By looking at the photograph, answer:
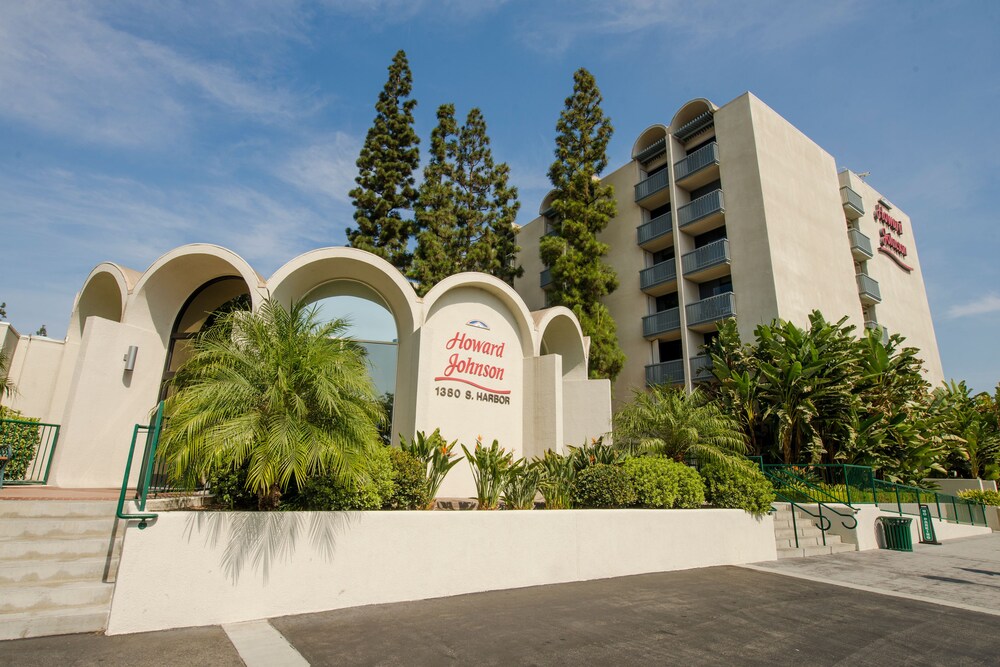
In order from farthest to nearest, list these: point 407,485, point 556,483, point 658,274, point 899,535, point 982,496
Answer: point 658,274, point 982,496, point 899,535, point 556,483, point 407,485

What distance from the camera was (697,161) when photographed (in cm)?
2548

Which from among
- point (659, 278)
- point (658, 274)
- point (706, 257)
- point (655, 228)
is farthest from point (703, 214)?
point (659, 278)

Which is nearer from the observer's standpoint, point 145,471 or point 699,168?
point 145,471

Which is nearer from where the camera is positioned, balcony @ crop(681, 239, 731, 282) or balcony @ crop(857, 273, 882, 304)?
balcony @ crop(681, 239, 731, 282)

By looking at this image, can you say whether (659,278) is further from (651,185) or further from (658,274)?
(651,185)

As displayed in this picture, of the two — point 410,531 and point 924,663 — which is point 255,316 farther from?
point 924,663

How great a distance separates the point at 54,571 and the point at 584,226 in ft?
76.0

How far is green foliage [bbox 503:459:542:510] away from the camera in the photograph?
930cm

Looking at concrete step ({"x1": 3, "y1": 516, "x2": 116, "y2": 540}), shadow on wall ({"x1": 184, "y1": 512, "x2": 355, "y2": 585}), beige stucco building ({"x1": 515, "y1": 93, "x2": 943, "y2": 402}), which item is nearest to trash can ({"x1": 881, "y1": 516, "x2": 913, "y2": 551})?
beige stucco building ({"x1": 515, "y1": 93, "x2": 943, "y2": 402})

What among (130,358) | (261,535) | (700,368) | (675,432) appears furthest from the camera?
(700,368)

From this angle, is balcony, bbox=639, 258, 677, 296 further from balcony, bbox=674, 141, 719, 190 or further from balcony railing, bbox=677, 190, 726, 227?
balcony, bbox=674, 141, 719, 190

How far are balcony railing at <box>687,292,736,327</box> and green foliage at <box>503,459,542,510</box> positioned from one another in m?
16.7

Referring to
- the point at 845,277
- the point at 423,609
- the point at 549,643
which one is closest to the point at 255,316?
the point at 423,609

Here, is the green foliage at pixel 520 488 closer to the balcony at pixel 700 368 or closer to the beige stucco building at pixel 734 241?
the beige stucco building at pixel 734 241
